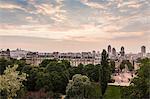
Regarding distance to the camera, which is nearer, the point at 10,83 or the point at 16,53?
the point at 10,83

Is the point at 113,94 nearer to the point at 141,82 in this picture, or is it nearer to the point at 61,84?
the point at 61,84

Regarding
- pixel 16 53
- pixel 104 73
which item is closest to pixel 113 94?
pixel 104 73

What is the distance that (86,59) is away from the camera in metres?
40.0

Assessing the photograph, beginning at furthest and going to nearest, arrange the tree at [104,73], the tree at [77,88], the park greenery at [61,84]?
the tree at [104,73] → the tree at [77,88] → the park greenery at [61,84]

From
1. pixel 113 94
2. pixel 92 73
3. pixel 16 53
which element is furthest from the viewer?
pixel 16 53

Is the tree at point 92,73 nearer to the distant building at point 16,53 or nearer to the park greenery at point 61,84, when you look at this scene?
the park greenery at point 61,84

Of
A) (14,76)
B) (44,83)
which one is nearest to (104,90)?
(44,83)

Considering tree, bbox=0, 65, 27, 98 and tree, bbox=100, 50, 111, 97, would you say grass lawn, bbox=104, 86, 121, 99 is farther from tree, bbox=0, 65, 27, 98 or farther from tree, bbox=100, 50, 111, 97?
tree, bbox=0, 65, 27, 98

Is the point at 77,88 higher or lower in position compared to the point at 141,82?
lower

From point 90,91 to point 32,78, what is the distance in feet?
8.95

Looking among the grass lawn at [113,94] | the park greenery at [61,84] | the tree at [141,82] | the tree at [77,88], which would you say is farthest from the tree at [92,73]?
the tree at [141,82]

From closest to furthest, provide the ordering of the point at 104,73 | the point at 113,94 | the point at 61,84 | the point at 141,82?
the point at 141,82 < the point at 61,84 < the point at 113,94 < the point at 104,73

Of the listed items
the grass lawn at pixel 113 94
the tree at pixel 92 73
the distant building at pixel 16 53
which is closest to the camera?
the grass lawn at pixel 113 94

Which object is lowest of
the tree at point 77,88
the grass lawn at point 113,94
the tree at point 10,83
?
the grass lawn at point 113,94
